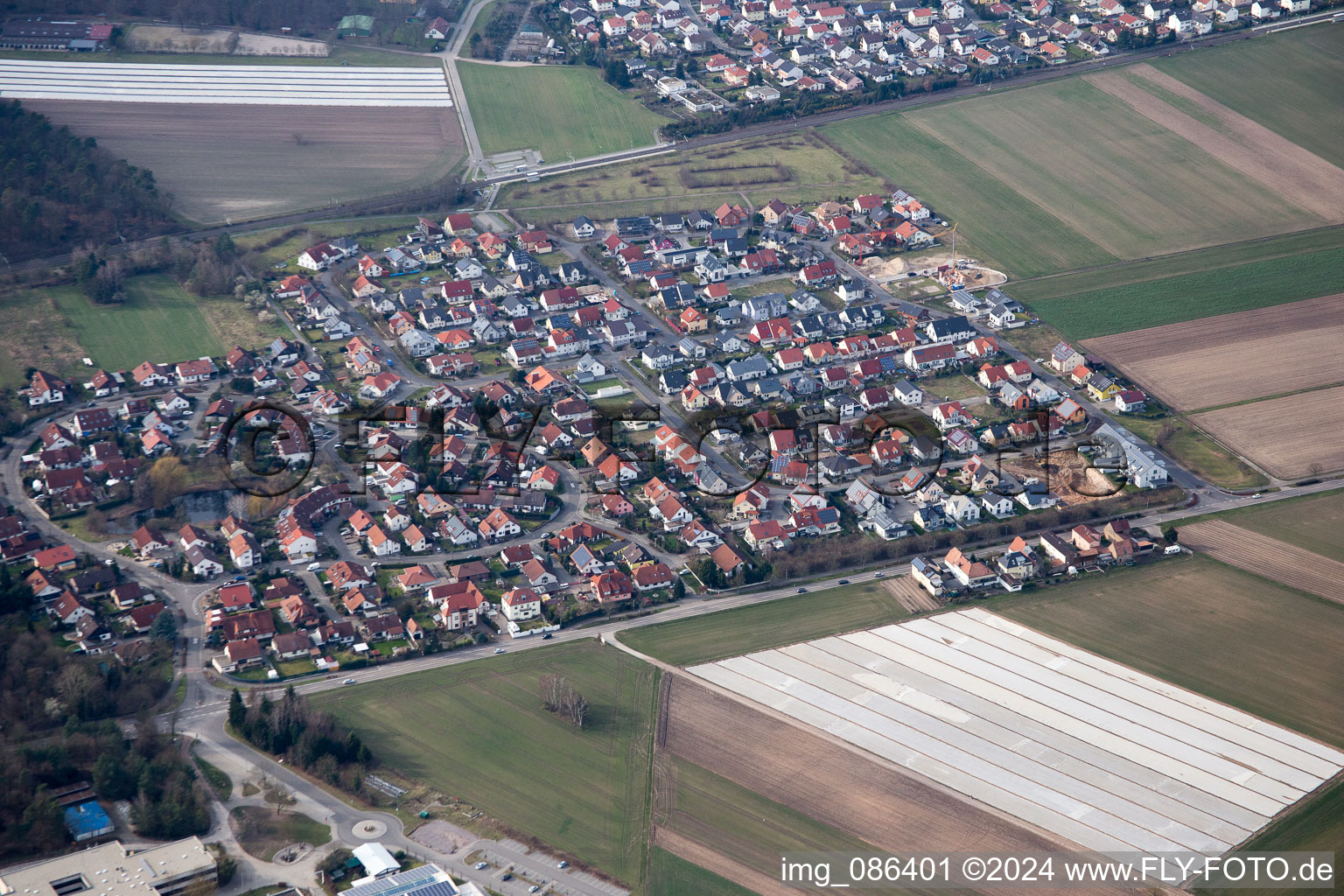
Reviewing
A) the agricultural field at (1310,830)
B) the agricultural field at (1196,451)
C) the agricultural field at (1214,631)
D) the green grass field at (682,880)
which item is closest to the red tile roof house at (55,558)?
the green grass field at (682,880)

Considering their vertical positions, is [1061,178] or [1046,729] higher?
[1061,178]

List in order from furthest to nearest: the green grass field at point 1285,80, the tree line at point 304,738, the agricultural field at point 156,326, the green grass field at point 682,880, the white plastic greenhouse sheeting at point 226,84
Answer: the white plastic greenhouse sheeting at point 226,84 → the green grass field at point 1285,80 → the agricultural field at point 156,326 → the tree line at point 304,738 → the green grass field at point 682,880

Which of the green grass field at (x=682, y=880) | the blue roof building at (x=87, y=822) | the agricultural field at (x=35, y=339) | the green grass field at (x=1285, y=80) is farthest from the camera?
the green grass field at (x=1285, y=80)

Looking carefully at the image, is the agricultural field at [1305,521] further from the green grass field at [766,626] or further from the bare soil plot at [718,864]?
the bare soil plot at [718,864]

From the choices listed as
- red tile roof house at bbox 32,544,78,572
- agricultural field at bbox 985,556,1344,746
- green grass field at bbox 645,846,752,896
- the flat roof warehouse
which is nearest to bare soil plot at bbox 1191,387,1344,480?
agricultural field at bbox 985,556,1344,746

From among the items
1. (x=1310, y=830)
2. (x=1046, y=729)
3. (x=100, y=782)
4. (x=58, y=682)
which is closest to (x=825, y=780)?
(x=1046, y=729)

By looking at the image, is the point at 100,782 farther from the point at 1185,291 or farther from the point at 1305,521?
the point at 1185,291
